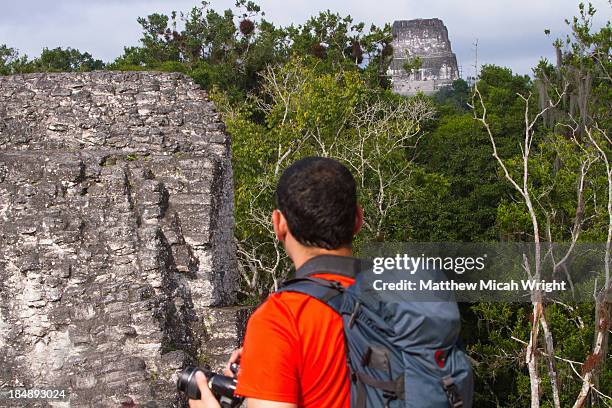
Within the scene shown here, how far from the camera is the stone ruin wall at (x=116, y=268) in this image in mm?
5527

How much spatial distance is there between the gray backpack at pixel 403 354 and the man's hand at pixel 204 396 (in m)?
0.37

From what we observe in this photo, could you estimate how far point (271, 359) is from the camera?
6.24 feet

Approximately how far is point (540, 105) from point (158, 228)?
19.5m

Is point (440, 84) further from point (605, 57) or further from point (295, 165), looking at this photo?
point (295, 165)

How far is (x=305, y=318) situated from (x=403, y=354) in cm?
22

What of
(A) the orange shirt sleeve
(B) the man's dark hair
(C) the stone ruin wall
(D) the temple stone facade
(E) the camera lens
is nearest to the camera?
(A) the orange shirt sleeve

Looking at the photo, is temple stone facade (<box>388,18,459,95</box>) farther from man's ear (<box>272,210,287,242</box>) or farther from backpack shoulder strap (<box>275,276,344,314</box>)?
backpack shoulder strap (<box>275,276,344,314</box>)

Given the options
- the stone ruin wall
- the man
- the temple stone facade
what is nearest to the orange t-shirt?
the man

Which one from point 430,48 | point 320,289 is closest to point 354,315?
point 320,289

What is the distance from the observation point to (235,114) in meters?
22.5

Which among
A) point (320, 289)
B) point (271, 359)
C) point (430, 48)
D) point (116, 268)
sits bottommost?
point (116, 268)

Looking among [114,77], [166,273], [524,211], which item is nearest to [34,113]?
[114,77]

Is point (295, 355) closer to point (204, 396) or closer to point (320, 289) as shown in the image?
point (320, 289)

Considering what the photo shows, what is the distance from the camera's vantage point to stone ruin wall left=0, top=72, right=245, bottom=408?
5.53 meters
